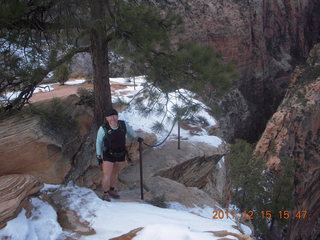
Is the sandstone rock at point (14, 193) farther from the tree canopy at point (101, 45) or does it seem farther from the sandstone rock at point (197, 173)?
the sandstone rock at point (197, 173)

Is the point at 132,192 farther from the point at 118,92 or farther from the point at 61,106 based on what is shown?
the point at 118,92

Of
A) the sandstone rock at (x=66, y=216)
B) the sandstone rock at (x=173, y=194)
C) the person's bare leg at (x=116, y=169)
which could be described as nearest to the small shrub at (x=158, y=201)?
the sandstone rock at (x=173, y=194)

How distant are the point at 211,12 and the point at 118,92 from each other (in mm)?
16555

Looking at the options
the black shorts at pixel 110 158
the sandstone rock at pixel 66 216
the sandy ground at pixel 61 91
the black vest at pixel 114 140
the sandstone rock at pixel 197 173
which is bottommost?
the sandstone rock at pixel 197 173

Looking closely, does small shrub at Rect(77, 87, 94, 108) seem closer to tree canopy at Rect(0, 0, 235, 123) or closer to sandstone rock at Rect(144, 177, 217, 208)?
tree canopy at Rect(0, 0, 235, 123)

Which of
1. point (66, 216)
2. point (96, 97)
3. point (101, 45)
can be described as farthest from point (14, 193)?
point (101, 45)

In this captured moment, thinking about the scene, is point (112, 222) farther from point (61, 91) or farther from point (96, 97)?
point (61, 91)

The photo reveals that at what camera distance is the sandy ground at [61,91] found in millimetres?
8930

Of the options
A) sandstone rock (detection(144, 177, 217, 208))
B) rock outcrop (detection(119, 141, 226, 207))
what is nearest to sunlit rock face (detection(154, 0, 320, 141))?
rock outcrop (detection(119, 141, 226, 207))

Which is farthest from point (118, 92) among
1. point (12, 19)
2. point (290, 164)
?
point (290, 164)

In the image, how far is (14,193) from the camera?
387 cm

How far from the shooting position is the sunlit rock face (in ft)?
79.9

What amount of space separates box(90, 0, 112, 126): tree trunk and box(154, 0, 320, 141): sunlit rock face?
16323 millimetres

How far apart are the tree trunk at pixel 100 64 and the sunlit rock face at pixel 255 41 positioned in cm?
1632
